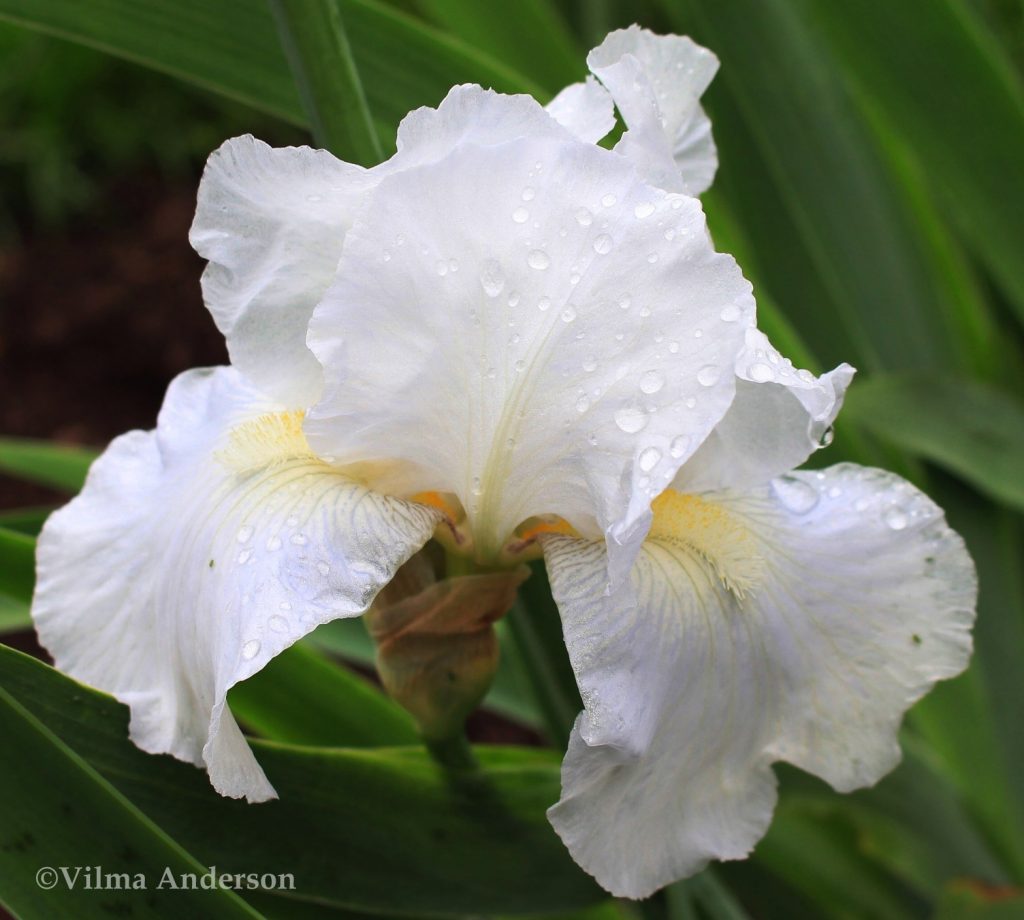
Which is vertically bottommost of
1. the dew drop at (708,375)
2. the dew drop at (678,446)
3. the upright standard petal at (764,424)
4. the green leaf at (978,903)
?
the green leaf at (978,903)

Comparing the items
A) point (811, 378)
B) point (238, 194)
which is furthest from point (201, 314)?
point (811, 378)

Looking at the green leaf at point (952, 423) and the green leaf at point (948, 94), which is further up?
the green leaf at point (948, 94)

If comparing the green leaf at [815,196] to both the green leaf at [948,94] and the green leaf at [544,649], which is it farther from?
the green leaf at [544,649]

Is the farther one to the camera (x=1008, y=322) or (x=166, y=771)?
(x=1008, y=322)

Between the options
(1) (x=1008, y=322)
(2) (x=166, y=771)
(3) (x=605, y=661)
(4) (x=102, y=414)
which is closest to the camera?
(3) (x=605, y=661)

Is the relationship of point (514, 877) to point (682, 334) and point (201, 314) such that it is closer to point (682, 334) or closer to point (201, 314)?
point (682, 334)

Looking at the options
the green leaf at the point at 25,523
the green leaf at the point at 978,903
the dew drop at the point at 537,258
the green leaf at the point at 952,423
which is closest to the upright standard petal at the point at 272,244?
the dew drop at the point at 537,258

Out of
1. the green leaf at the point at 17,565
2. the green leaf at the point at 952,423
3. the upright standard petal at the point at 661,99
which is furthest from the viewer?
the green leaf at the point at 952,423
